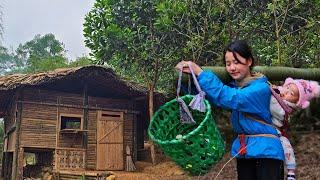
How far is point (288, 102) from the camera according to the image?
2.76 meters

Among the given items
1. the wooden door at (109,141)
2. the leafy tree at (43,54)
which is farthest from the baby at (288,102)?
the leafy tree at (43,54)

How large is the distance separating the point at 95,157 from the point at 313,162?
395 inches

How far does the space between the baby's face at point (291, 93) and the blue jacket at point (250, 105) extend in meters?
0.29

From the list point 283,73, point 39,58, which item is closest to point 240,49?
point 283,73

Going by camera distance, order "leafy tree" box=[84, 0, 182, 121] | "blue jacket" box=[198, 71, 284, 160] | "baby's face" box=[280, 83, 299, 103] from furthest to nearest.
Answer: "leafy tree" box=[84, 0, 182, 121], "baby's face" box=[280, 83, 299, 103], "blue jacket" box=[198, 71, 284, 160]

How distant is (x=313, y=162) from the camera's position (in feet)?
25.3

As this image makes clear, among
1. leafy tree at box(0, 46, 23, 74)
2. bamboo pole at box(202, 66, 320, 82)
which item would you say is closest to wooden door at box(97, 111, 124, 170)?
bamboo pole at box(202, 66, 320, 82)

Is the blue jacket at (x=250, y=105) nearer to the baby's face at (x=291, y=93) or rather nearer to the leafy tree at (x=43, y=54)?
the baby's face at (x=291, y=93)

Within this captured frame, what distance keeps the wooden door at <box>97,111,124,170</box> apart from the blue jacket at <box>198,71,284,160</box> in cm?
1397

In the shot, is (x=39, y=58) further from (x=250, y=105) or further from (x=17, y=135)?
(x=250, y=105)

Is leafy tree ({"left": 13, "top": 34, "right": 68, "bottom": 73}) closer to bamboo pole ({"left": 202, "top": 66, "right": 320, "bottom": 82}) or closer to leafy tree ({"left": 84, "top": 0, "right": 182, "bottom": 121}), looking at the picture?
leafy tree ({"left": 84, "top": 0, "right": 182, "bottom": 121})

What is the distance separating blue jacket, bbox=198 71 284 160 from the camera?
2461 mm

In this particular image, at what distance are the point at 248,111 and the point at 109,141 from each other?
1429cm

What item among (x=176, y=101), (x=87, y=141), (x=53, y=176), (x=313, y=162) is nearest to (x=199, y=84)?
(x=176, y=101)
